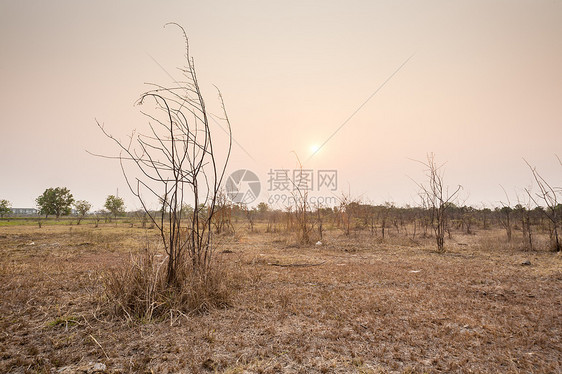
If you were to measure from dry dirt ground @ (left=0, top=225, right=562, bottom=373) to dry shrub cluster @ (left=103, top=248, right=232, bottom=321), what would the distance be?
0.12 metres

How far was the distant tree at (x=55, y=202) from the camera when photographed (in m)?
50.4

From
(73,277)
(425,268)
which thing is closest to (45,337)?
(73,277)

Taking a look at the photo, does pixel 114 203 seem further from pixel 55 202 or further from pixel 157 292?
pixel 157 292

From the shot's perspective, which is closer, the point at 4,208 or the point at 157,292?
the point at 157,292

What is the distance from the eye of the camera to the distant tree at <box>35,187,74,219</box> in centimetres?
5044

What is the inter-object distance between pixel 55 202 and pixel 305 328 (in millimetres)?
63019

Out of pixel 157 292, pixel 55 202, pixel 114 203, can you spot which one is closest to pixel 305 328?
pixel 157 292

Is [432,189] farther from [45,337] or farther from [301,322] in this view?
[45,337]

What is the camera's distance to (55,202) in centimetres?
5144

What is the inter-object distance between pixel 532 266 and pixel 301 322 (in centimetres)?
584

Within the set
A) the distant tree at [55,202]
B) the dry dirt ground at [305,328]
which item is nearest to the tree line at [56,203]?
the distant tree at [55,202]

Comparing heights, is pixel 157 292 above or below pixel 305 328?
above

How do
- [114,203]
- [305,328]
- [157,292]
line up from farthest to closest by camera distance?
[114,203], [157,292], [305,328]

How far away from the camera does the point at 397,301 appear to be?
11.5 feet
